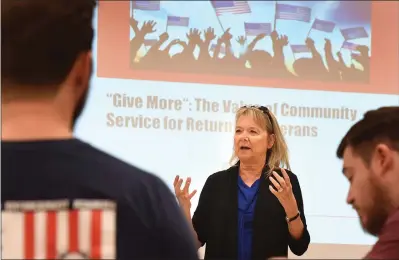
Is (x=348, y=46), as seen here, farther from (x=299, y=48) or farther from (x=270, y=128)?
(x=270, y=128)

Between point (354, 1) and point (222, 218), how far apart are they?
163 cm

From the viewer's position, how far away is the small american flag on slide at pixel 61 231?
92 centimetres

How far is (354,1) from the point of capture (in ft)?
10.5

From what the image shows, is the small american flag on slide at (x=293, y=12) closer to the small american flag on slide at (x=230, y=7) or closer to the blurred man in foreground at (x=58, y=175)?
the small american flag on slide at (x=230, y=7)

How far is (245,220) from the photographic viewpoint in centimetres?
229

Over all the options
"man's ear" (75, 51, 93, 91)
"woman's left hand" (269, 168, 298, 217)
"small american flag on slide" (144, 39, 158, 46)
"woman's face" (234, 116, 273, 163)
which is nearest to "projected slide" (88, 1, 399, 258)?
"small american flag on slide" (144, 39, 158, 46)

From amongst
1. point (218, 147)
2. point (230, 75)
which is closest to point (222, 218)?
point (218, 147)

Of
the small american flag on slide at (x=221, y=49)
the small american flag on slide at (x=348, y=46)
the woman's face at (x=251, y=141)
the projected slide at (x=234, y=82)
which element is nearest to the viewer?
the woman's face at (x=251, y=141)

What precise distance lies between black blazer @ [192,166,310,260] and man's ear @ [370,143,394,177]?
1.12 meters

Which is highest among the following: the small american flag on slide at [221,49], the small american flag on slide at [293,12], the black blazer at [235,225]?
the small american flag on slide at [293,12]

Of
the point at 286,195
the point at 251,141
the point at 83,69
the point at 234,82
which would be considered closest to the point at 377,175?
the point at 83,69

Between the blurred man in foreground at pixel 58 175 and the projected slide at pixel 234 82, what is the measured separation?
6.19 ft

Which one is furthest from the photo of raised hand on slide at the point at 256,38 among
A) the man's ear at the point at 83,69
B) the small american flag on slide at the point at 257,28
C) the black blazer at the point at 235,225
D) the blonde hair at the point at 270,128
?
the man's ear at the point at 83,69

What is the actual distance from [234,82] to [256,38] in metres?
0.27
